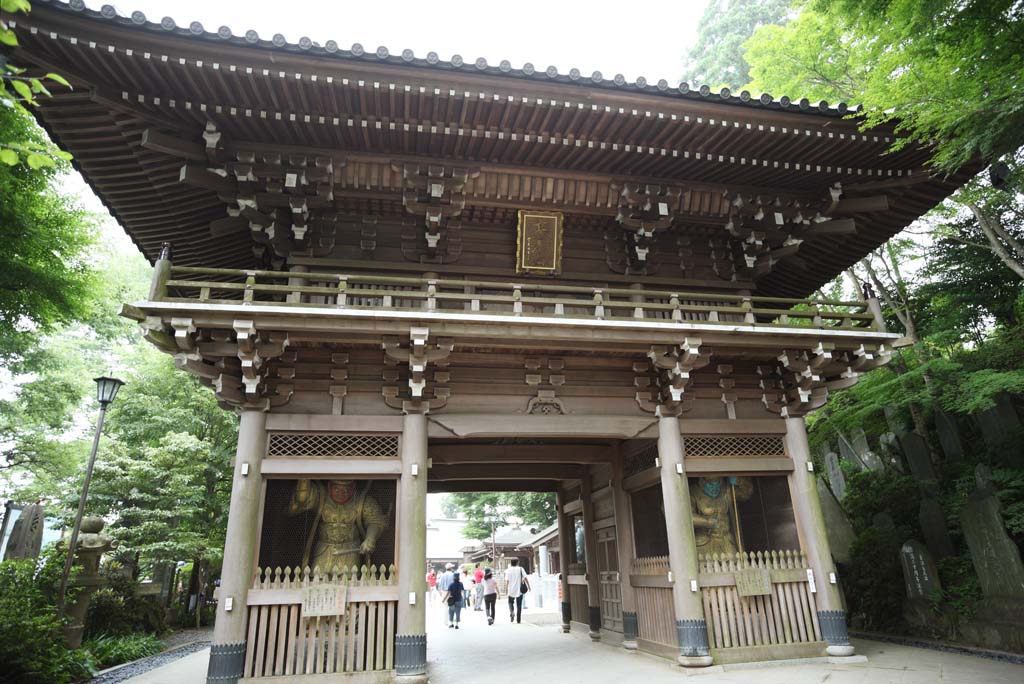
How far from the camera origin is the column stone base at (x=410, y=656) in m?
6.93

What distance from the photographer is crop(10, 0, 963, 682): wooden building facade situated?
6879 mm

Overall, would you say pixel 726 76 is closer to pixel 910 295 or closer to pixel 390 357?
pixel 910 295

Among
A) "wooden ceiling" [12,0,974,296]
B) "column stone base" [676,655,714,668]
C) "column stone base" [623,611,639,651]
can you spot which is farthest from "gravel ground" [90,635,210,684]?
"column stone base" [676,655,714,668]

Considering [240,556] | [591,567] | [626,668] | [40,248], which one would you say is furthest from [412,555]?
[40,248]

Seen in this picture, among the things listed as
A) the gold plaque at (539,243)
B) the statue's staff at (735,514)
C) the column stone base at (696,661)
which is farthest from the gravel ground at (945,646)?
the gold plaque at (539,243)

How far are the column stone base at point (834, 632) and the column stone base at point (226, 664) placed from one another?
7714 mm

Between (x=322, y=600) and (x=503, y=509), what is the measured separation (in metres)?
29.1

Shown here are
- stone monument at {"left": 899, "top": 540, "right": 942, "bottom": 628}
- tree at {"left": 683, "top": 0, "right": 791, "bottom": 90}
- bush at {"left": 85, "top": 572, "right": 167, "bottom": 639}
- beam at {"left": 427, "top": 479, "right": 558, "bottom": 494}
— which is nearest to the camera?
stone monument at {"left": 899, "top": 540, "right": 942, "bottom": 628}

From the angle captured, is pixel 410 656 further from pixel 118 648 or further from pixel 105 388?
pixel 105 388

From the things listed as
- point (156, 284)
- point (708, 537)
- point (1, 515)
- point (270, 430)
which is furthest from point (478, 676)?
point (1, 515)

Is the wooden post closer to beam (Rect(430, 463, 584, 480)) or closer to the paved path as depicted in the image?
the paved path

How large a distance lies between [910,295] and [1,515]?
20.2 metres

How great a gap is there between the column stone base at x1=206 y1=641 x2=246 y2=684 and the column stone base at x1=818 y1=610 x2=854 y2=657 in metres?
7.71

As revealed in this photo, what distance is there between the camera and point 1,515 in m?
10.0
